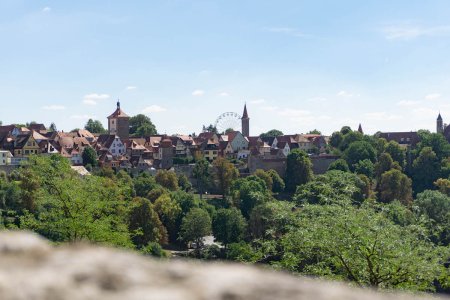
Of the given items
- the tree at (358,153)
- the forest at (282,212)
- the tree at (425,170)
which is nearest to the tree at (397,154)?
the forest at (282,212)

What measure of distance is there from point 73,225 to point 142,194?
53011mm

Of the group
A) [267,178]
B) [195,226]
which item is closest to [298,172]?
[267,178]

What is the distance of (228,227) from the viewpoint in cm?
6147

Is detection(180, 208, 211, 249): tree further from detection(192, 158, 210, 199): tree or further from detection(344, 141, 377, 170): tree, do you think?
detection(344, 141, 377, 170): tree

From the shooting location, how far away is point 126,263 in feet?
7.00

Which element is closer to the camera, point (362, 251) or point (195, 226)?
point (362, 251)

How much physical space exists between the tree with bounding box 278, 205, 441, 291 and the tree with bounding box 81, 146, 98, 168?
250ft

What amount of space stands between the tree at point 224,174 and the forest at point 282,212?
5.5 inches

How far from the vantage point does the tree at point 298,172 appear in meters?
88.1

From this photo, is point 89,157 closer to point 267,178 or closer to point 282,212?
point 267,178

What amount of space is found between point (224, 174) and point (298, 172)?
33.2 ft

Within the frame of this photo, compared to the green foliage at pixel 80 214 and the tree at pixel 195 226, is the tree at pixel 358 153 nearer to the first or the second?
the tree at pixel 195 226

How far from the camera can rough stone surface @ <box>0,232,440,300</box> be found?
1912 millimetres

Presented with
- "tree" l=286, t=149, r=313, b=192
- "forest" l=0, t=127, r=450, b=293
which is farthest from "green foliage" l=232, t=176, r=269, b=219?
"tree" l=286, t=149, r=313, b=192
